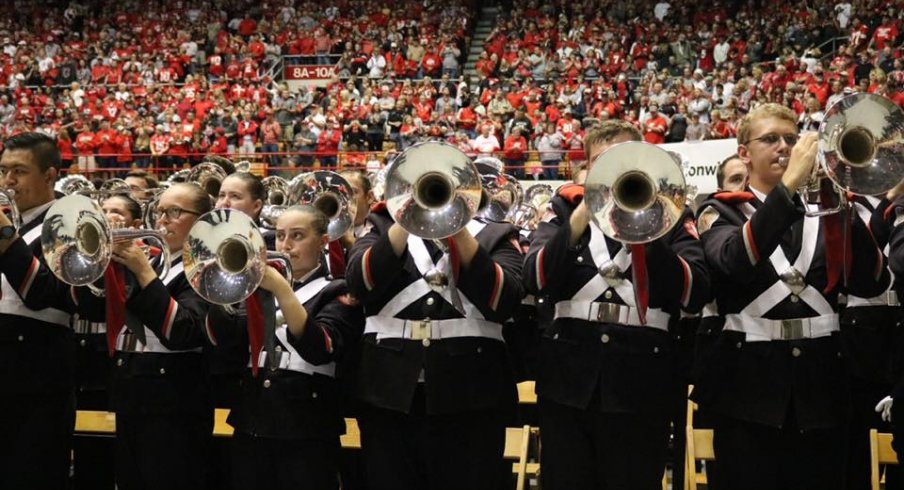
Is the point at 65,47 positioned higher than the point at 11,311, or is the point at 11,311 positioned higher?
the point at 65,47

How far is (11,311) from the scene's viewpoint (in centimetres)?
481

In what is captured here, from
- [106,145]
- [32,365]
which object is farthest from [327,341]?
[106,145]

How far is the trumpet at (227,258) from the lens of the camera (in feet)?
13.1

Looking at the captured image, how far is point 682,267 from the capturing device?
3.84 metres

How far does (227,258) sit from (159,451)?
102 centimetres

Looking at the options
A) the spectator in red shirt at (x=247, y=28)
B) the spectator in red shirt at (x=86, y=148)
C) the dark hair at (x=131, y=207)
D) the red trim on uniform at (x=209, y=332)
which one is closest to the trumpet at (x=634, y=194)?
the red trim on uniform at (x=209, y=332)

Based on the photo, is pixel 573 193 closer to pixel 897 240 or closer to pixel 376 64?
pixel 897 240

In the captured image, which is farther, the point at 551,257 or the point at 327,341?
the point at 327,341

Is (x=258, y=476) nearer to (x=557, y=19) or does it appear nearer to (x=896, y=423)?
(x=896, y=423)

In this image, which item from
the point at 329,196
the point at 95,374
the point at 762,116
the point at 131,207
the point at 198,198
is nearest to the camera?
the point at 762,116

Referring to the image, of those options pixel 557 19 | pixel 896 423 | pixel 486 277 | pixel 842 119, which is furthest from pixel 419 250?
pixel 557 19

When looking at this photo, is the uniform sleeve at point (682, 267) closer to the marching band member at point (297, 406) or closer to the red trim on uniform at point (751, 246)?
the red trim on uniform at point (751, 246)

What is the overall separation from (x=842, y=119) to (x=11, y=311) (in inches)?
137

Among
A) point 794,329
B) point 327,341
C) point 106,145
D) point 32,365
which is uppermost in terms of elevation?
point 106,145
